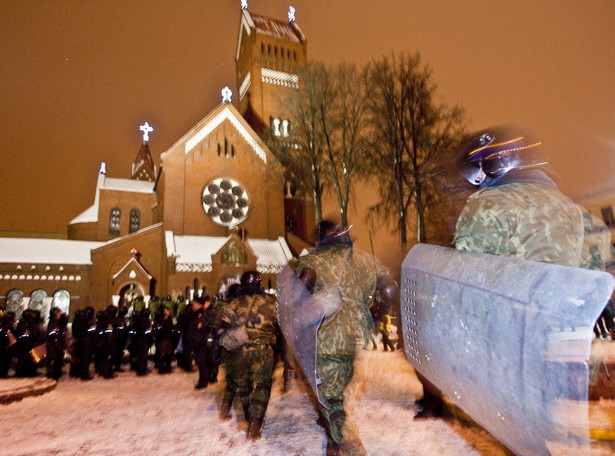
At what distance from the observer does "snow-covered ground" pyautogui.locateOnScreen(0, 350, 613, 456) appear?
4.16 m

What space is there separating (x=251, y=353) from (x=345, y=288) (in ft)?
6.28

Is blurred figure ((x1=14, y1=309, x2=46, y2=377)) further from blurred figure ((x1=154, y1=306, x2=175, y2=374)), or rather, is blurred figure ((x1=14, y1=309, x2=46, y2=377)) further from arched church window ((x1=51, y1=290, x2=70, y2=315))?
arched church window ((x1=51, y1=290, x2=70, y2=315))

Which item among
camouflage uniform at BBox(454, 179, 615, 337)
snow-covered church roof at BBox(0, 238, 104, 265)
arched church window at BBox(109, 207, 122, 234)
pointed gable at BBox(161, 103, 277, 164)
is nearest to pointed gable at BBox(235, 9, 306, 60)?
pointed gable at BBox(161, 103, 277, 164)

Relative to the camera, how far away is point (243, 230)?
28312mm

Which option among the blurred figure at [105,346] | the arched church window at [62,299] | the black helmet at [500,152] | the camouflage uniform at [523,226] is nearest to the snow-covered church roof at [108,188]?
the arched church window at [62,299]

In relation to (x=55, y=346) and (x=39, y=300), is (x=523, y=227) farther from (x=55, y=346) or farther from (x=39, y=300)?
(x=39, y=300)

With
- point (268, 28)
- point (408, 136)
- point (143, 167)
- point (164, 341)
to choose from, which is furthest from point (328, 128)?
point (143, 167)

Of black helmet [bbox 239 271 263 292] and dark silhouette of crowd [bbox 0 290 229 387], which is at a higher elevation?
black helmet [bbox 239 271 263 292]

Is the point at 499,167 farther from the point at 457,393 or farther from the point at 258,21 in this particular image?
the point at 258,21

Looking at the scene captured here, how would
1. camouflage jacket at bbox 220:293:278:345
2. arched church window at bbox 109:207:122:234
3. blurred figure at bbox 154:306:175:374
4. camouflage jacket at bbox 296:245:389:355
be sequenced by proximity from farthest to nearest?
1. arched church window at bbox 109:207:122:234
2. blurred figure at bbox 154:306:175:374
3. camouflage jacket at bbox 220:293:278:345
4. camouflage jacket at bbox 296:245:389:355

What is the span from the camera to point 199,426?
520 centimetres

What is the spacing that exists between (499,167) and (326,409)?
2580 mm

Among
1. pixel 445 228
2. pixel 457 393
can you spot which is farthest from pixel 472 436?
pixel 445 228

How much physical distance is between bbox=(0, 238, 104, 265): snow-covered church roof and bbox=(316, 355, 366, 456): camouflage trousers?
27.4m
